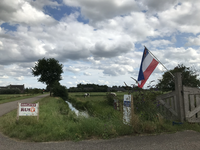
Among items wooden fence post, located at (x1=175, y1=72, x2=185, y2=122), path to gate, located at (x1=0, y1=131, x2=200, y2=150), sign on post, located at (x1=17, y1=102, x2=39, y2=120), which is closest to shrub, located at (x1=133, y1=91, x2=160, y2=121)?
path to gate, located at (x1=0, y1=131, x2=200, y2=150)

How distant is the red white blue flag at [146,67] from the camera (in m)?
7.50

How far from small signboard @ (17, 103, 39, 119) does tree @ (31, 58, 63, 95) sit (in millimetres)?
36193

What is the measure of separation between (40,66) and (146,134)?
40.9m

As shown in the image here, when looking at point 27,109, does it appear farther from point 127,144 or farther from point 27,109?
point 127,144

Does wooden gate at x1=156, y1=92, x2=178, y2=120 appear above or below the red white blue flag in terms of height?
below

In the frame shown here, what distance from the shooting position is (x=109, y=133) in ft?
18.9

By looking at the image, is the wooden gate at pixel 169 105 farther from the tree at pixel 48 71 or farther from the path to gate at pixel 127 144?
the tree at pixel 48 71

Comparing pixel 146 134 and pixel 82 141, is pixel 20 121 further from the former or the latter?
pixel 146 134

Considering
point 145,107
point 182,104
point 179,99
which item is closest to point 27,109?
point 145,107

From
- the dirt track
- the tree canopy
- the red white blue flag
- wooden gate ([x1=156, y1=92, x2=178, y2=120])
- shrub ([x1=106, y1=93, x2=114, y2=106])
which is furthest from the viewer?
the tree canopy

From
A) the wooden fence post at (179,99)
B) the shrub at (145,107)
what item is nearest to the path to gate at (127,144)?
the shrub at (145,107)

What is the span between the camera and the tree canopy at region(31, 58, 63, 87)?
4343cm

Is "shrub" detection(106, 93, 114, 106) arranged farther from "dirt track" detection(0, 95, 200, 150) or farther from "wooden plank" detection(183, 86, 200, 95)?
"dirt track" detection(0, 95, 200, 150)

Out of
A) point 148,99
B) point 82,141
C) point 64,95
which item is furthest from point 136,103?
point 64,95
